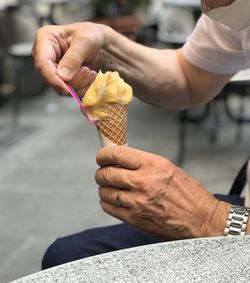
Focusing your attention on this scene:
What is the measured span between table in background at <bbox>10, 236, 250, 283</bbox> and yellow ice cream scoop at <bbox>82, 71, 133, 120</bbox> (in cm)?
30

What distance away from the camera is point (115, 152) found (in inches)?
36.3

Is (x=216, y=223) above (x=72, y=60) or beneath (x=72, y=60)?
beneath

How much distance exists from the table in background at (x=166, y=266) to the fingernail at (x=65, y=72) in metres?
0.42

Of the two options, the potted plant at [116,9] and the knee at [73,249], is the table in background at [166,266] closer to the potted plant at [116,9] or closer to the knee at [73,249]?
the knee at [73,249]

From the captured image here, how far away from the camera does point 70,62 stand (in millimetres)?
1101

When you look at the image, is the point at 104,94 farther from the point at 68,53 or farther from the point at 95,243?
the point at 95,243

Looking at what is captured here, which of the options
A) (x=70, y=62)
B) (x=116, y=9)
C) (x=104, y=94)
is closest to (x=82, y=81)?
(x=70, y=62)

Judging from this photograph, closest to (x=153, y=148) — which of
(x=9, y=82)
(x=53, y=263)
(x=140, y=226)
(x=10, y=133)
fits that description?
(x=10, y=133)

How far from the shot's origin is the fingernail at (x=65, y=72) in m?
1.05

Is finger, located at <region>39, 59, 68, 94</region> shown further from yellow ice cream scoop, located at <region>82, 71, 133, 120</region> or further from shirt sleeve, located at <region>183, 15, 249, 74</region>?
shirt sleeve, located at <region>183, 15, 249, 74</region>

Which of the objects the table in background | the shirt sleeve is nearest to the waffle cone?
the table in background

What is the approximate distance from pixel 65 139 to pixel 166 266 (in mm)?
3552

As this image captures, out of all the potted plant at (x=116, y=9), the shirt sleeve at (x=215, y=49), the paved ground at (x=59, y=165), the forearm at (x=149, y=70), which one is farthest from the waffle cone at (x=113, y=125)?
the potted plant at (x=116, y=9)

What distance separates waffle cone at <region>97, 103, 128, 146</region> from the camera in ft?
3.20
